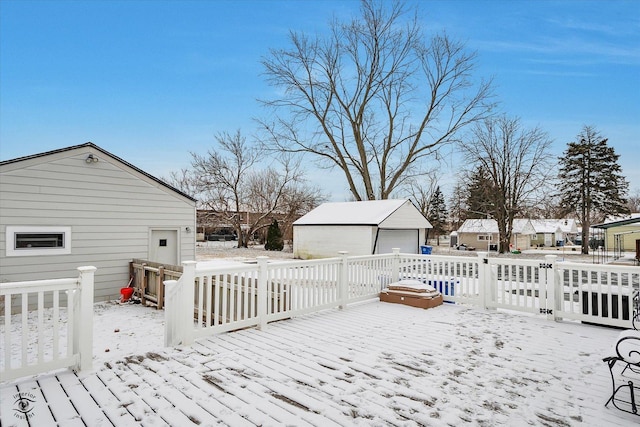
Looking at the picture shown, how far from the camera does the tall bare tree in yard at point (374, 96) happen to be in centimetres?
2080

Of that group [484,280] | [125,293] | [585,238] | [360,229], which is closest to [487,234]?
[585,238]

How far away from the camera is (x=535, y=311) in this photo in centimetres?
555

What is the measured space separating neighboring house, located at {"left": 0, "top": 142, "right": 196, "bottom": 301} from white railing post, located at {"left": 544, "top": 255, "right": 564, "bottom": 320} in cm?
851

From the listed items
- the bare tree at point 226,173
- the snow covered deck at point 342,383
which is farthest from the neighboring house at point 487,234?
A: the snow covered deck at point 342,383

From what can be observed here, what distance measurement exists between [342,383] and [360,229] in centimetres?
1242

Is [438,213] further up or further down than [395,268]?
further up

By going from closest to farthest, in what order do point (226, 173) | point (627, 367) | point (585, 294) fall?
point (627, 367), point (585, 294), point (226, 173)

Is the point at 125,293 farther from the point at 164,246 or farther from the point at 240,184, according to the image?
the point at 240,184

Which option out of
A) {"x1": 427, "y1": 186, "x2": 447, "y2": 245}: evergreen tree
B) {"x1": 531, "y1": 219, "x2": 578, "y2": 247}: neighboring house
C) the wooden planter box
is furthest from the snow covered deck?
{"x1": 531, "y1": 219, "x2": 578, "y2": 247}: neighboring house

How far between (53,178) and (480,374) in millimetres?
8943

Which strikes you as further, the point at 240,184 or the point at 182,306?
the point at 240,184

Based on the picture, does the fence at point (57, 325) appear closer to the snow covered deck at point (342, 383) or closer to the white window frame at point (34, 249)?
the snow covered deck at point (342, 383)

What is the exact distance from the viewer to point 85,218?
8219 mm

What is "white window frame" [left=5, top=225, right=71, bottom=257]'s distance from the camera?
23.9 ft
